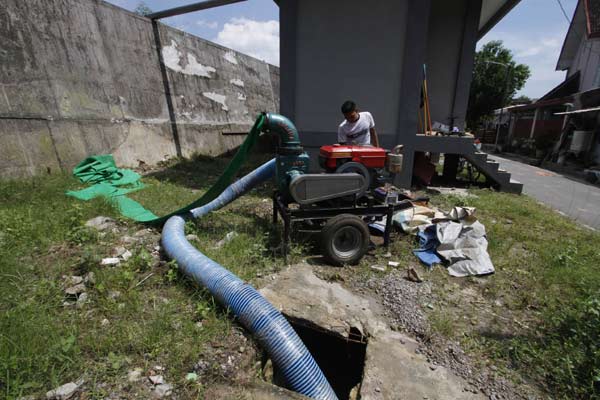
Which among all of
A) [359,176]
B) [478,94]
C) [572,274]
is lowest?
[572,274]

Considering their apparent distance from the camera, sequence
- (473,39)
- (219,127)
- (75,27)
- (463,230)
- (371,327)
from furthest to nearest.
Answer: (219,127) → (473,39) → (75,27) → (463,230) → (371,327)

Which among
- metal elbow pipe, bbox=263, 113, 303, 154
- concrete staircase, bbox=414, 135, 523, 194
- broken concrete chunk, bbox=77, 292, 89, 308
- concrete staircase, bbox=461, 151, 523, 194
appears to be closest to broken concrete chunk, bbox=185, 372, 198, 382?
broken concrete chunk, bbox=77, 292, 89, 308

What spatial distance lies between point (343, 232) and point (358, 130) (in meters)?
1.68

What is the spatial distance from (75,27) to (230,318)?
22.2 ft

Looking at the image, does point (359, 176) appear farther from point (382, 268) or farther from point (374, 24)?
point (374, 24)

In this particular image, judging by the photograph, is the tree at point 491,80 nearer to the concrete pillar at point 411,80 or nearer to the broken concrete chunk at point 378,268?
the concrete pillar at point 411,80

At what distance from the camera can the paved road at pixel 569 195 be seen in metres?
5.89

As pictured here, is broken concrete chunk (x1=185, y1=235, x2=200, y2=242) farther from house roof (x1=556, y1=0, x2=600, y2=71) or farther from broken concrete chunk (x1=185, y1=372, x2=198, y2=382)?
house roof (x1=556, y1=0, x2=600, y2=71)

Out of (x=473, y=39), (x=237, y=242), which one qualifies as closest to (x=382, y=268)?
(x=237, y=242)

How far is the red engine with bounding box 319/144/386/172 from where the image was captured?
3362 mm

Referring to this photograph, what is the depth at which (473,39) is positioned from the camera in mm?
7184

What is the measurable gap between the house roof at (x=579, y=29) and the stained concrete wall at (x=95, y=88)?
19.4 meters

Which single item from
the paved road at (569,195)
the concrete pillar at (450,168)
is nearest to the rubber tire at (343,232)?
the paved road at (569,195)

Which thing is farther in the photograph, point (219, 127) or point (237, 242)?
point (219, 127)
